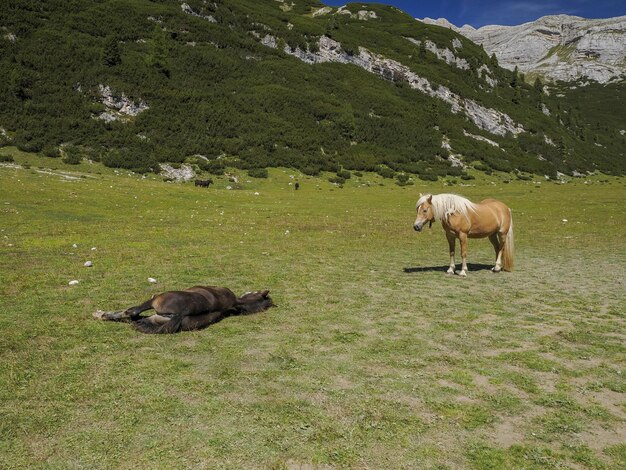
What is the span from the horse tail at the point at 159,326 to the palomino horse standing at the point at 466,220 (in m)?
8.95

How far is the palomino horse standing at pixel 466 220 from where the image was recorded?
14.9m

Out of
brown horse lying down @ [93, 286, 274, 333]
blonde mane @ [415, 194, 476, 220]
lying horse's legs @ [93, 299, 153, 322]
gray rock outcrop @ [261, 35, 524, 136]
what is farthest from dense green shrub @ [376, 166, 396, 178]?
lying horse's legs @ [93, 299, 153, 322]

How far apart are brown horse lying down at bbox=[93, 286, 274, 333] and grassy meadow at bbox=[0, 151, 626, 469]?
0.85 feet

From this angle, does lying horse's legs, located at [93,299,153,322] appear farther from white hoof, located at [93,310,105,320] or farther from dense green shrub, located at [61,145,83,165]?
dense green shrub, located at [61,145,83,165]

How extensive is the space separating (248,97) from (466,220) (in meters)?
71.9

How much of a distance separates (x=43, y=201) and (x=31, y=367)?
27.9m

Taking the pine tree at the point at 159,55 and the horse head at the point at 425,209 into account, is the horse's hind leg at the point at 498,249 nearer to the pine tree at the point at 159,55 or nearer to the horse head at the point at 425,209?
the horse head at the point at 425,209

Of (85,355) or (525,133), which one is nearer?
(85,355)

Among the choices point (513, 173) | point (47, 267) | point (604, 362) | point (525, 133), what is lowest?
point (47, 267)

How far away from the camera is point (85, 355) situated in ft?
22.7

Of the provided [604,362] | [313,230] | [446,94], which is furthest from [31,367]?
[446,94]

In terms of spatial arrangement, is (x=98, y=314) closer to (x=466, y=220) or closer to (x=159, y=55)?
(x=466, y=220)

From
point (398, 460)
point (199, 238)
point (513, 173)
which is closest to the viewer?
point (398, 460)

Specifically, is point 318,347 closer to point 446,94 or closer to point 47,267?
point 47,267
